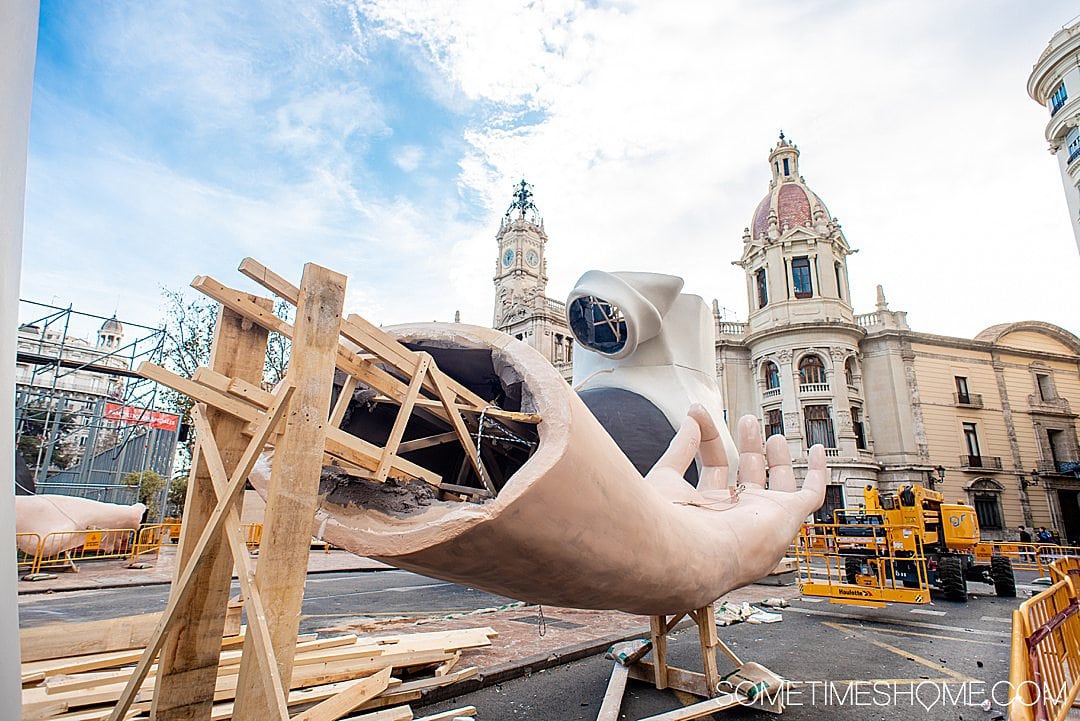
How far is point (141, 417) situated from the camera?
59.2 ft

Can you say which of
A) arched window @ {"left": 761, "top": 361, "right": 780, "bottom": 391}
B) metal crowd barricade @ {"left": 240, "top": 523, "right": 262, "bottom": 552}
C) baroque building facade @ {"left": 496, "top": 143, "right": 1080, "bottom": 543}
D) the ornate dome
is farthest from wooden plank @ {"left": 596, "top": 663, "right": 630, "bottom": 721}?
the ornate dome

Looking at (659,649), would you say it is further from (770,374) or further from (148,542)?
(770,374)

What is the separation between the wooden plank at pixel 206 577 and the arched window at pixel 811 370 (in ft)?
81.8

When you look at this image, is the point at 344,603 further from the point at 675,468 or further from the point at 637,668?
the point at 675,468

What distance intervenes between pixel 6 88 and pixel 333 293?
37.8 inches

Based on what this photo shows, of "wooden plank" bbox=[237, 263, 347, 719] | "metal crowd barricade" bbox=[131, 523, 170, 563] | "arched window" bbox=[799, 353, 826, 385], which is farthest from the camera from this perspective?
"arched window" bbox=[799, 353, 826, 385]

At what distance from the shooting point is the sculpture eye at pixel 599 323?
6.62 m

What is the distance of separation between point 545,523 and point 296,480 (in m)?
0.81

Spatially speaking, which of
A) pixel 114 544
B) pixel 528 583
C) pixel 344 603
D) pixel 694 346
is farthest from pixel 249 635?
pixel 114 544

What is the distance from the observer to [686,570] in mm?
2572

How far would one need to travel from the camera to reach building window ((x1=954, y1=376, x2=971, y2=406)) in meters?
26.2

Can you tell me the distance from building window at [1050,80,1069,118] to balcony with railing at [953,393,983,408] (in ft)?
37.0

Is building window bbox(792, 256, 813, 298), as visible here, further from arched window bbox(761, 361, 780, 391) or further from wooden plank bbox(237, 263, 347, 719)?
wooden plank bbox(237, 263, 347, 719)

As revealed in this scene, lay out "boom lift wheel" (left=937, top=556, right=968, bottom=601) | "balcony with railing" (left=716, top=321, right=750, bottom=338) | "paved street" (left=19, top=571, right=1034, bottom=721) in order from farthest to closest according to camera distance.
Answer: "balcony with railing" (left=716, top=321, right=750, bottom=338) < "boom lift wheel" (left=937, top=556, right=968, bottom=601) < "paved street" (left=19, top=571, right=1034, bottom=721)
